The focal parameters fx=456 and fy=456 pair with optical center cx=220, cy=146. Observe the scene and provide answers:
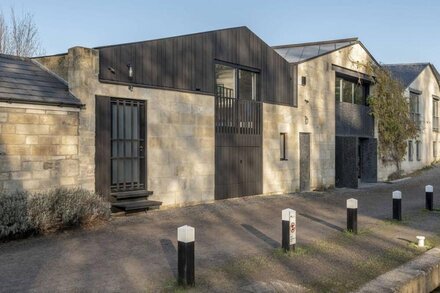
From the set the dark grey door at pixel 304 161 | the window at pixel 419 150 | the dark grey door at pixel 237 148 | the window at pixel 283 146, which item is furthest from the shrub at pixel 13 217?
the window at pixel 419 150

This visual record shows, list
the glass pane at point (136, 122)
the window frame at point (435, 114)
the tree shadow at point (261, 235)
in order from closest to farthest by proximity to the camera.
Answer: the tree shadow at point (261, 235) → the glass pane at point (136, 122) → the window frame at point (435, 114)

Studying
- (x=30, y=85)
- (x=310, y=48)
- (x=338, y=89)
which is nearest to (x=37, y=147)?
(x=30, y=85)

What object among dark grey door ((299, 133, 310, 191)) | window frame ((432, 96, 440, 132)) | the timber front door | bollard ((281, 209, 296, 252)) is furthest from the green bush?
window frame ((432, 96, 440, 132))

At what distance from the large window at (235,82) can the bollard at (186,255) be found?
378 inches

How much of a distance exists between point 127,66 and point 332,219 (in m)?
6.59

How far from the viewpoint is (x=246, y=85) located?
54.0 ft

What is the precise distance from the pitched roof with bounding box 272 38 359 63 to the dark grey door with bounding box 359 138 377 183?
538 centimetres

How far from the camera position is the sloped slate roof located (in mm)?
9677

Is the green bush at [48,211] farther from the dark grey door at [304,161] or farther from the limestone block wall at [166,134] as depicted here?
the dark grey door at [304,161]

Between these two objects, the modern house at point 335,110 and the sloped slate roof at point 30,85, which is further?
the modern house at point 335,110

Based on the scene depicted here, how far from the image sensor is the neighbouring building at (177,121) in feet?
33.8

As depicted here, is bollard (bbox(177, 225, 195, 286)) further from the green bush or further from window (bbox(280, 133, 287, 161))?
window (bbox(280, 133, 287, 161))

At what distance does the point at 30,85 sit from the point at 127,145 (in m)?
2.86

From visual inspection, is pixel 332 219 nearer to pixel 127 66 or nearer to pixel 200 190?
pixel 200 190
